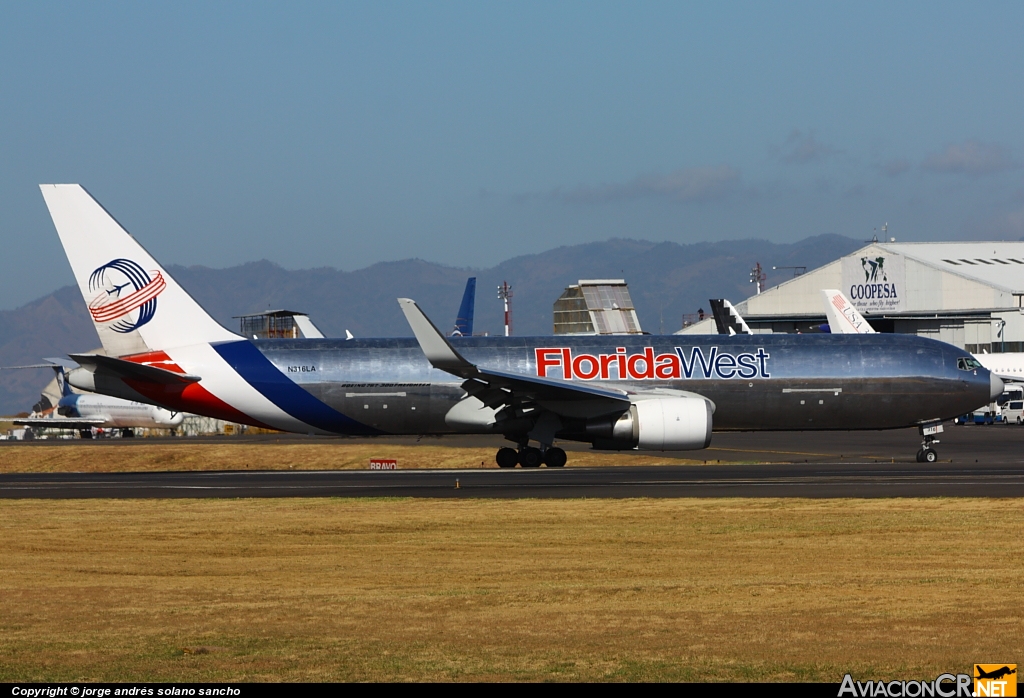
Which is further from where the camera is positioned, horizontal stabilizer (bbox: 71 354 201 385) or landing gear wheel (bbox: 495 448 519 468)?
landing gear wheel (bbox: 495 448 519 468)

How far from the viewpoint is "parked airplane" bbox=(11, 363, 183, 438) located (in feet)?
311

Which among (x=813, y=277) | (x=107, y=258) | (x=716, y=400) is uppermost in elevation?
(x=813, y=277)

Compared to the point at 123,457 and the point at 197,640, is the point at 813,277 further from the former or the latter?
the point at 197,640

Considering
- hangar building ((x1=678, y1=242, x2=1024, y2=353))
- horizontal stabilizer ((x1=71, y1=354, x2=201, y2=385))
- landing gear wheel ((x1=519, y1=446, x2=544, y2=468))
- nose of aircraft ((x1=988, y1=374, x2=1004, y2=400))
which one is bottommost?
landing gear wheel ((x1=519, y1=446, x2=544, y2=468))

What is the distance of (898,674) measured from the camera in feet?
30.3

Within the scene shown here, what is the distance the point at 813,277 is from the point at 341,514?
9972 cm

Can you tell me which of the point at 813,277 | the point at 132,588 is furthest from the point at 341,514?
the point at 813,277

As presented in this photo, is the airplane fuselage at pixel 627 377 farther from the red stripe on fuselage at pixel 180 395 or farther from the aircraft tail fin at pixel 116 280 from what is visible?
the aircraft tail fin at pixel 116 280

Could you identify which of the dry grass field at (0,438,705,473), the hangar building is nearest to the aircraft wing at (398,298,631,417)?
the dry grass field at (0,438,705,473)

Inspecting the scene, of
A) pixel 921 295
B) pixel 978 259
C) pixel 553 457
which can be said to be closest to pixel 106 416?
pixel 553 457

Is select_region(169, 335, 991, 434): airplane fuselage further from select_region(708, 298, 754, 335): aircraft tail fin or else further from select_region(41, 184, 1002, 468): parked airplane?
select_region(708, 298, 754, 335): aircraft tail fin

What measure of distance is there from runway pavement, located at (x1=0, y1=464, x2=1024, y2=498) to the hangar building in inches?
2873

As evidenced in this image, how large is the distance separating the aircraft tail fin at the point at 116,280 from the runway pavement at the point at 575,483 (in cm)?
422

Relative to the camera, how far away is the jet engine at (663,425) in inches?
1346
